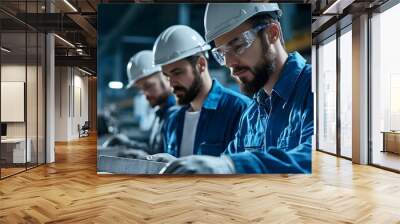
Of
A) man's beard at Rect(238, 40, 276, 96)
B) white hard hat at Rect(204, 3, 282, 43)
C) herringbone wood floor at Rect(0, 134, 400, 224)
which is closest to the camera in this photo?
herringbone wood floor at Rect(0, 134, 400, 224)

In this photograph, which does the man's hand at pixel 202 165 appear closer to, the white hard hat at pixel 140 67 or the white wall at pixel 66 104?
the white hard hat at pixel 140 67

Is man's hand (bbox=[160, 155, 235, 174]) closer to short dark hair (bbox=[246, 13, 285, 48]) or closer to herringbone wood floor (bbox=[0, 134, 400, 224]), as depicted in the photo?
herringbone wood floor (bbox=[0, 134, 400, 224])

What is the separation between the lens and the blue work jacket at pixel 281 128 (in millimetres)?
6043

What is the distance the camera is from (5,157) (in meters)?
6.59

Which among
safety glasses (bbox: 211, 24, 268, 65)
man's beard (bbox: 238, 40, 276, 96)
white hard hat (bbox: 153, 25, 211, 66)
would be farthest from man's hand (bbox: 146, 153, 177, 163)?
safety glasses (bbox: 211, 24, 268, 65)

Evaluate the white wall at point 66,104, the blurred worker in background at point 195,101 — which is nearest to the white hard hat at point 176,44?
the blurred worker in background at point 195,101

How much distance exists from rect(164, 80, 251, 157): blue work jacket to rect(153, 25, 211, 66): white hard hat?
0.59 metres

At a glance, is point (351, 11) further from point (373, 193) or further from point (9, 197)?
point (9, 197)

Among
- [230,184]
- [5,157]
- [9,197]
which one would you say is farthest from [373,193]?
[5,157]

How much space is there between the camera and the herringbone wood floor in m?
4.06

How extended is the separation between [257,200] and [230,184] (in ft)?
3.59

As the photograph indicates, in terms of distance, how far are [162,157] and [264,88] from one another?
73.4 inches

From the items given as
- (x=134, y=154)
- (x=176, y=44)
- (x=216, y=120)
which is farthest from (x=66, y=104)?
(x=216, y=120)

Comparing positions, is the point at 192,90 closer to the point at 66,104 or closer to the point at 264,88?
the point at 264,88
